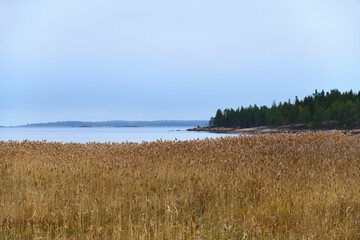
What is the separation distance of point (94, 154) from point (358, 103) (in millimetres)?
101379

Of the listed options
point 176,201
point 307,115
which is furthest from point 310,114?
point 176,201

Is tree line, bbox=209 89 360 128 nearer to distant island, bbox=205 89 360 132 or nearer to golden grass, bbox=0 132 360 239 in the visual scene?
distant island, bbox=205 89 360 132

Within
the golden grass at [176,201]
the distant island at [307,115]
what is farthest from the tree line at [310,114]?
the golden grass at [176,201]

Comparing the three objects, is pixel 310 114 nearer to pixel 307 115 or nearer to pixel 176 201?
pixel 307 115

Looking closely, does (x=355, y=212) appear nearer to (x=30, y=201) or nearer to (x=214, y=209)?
(x=214, y=209)

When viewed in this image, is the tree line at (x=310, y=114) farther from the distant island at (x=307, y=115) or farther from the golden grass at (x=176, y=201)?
the golden grass at (x=176, y=201)

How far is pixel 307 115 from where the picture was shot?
342 feet

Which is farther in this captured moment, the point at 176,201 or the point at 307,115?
the point at 307,115

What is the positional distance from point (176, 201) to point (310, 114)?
109m

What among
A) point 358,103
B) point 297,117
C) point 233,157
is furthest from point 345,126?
point 233,157

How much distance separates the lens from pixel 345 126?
90.9m

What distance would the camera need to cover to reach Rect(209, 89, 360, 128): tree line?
90250mm

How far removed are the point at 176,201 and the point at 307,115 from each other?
107399mm

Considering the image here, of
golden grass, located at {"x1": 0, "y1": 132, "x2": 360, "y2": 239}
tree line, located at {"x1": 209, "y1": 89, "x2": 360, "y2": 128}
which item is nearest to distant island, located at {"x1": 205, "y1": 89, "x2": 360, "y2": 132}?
tree line, located at {"x1": 209, "y1": 89, "x2": 360, "y2": 128}
